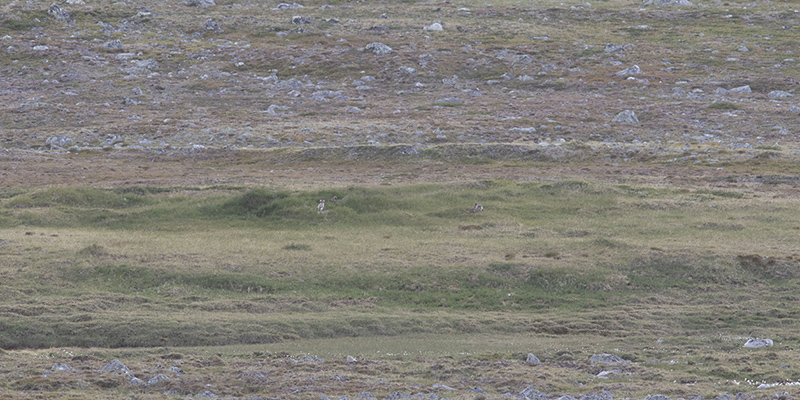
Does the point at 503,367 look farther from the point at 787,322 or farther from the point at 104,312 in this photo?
the point at 104,312

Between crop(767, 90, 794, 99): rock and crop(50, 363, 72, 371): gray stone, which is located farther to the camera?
crop(767, 90, 794, 99): rock

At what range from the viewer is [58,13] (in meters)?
72.3

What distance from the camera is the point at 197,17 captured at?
74625mm

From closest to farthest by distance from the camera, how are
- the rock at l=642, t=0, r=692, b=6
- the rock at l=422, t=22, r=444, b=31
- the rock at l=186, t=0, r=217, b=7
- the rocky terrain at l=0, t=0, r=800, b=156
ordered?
the rocky terrain at l=0, t=0, r=800, b=156 < the rock at l=422, t=22, r=444, b=31 < the rock at l=642, t=0, r=692, b=6 < the rock at l=186, t=0, r=217, b=7

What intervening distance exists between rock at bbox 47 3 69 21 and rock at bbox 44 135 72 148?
1235 inches

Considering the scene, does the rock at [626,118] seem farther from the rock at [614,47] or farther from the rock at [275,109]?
the rock at [275,109]

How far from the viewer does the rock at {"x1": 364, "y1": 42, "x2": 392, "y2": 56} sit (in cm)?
6281

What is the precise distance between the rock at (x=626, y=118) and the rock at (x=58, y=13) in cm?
5220

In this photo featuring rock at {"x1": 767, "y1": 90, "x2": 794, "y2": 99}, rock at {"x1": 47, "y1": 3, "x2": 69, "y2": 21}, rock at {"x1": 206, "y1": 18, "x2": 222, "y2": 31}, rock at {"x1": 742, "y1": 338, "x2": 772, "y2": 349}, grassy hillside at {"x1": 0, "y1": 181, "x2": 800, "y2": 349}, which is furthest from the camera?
rock at {"x1": 47, "y1": 3, "x2": 69, "y2": 21}

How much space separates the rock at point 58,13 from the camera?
7209cm

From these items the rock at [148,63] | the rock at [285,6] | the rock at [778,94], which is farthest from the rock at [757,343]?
the rock at [285,6]

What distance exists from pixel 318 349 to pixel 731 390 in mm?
8450

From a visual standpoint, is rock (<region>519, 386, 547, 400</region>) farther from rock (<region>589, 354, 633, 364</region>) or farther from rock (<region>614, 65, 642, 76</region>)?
rock (<region>614, 65, 642, 76</region>)

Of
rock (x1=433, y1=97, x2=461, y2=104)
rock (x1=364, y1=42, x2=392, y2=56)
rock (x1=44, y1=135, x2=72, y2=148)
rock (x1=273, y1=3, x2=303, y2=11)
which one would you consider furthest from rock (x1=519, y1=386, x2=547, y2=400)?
rock (x1=273, y1=3, x2=303, y2=11)
